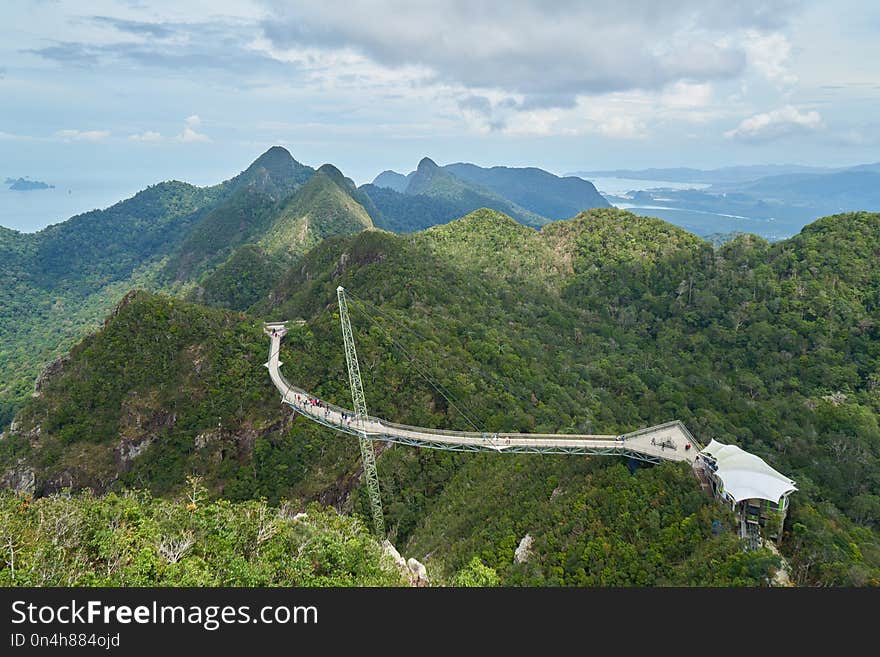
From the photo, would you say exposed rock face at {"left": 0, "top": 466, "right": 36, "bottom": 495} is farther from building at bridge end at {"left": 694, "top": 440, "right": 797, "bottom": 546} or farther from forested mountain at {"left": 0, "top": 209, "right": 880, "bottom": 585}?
building at bridge end at {"left": 694, "top": 440, "right": 797, "bottom": 546}

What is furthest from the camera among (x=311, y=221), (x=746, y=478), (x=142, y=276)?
(x=142, y=276)

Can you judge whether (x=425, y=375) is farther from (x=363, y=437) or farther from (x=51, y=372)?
(x=51, y=372)

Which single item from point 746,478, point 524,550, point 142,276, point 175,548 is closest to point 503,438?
point 524,550

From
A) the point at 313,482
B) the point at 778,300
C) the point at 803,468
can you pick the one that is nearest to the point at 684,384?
Answer: the point at 803,468

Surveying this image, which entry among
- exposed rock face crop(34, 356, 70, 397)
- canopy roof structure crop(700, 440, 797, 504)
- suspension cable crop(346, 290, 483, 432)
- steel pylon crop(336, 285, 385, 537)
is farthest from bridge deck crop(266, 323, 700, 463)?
exposed rock face crop(34, 356, 70, 397)

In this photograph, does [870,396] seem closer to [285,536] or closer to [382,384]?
[382,384]

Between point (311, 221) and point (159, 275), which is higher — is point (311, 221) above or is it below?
above
